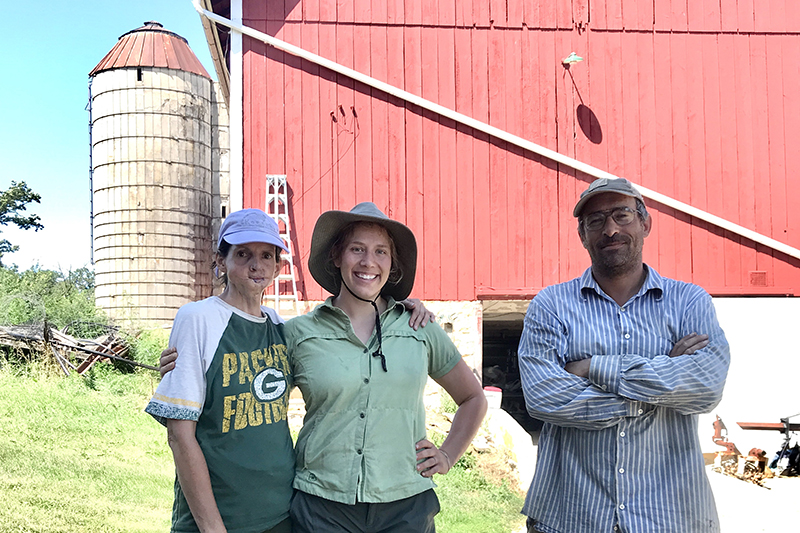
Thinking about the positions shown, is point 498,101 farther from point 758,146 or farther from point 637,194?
point 637,194

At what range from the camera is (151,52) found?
14664 mm

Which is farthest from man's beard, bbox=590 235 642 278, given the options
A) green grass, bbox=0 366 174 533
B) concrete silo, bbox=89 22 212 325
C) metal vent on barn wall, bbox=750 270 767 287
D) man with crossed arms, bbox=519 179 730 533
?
concrete silo, bbox=89 22 212 325

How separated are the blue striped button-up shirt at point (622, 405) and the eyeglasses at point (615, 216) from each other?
17 centimetres

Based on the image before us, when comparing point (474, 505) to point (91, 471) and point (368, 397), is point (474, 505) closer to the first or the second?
point (91, 471)

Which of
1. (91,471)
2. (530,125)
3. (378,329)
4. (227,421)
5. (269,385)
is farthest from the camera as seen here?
(530,125)

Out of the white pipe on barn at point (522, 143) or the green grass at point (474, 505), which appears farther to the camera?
the white pipe on barn at point (522, 143)

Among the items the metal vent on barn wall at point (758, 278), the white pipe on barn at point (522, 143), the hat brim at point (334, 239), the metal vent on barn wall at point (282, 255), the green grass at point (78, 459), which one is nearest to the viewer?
the hat brim at point (334, 239)

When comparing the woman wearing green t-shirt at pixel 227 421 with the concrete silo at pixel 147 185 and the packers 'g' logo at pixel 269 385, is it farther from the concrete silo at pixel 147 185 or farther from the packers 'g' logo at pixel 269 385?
the concrete silo at pixel 147 185

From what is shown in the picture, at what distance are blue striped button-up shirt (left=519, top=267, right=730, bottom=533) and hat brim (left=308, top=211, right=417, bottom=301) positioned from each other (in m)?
0.48

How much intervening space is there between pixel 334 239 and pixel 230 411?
737 mm

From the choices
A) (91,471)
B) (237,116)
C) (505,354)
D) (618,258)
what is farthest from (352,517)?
(505,354)

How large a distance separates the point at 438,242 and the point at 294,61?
3035mm

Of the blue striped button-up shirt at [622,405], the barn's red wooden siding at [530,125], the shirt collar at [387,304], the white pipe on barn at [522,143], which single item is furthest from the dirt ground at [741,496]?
the shirt collar at [387,304]

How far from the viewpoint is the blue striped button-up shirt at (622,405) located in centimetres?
211
